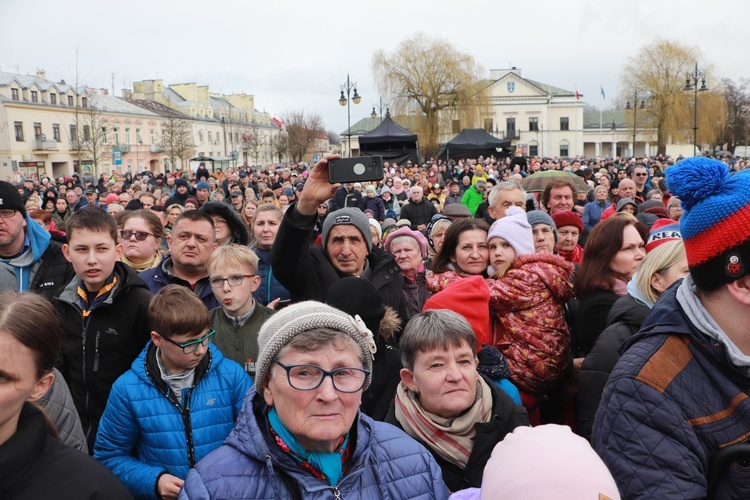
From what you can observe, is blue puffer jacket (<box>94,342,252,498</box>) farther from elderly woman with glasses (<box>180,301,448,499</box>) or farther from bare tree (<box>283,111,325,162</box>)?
bare tree (<box>283,111,325,162</box>)

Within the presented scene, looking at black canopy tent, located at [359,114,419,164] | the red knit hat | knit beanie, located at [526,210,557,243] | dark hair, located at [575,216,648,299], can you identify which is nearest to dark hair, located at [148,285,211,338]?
the red knit hat

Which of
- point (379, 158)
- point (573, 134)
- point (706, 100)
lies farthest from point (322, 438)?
point (573, 134)

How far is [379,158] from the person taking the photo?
3.40 m

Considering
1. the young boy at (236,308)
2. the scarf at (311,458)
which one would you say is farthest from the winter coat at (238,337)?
the scarf at (311,458)

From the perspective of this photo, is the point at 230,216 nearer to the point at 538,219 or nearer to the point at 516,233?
the point at 516,233

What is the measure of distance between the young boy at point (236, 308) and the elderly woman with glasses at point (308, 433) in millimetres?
1679

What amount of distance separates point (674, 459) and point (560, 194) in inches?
232

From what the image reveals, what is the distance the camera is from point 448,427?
2.64 meters

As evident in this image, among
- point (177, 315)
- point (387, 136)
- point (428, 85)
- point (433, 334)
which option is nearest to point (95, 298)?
point (177, 315)

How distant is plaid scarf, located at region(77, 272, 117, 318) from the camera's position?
11.1 feet

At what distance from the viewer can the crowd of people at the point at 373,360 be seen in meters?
1.59

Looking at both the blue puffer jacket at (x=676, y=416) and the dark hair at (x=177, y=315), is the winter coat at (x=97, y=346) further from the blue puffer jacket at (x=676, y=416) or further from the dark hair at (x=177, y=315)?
the blue puffer jacket at (x=676, y=416)

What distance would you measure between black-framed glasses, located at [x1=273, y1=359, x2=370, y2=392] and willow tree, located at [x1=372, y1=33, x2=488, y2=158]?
49.7 metres

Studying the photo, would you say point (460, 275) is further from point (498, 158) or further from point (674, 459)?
point (498, 158)
